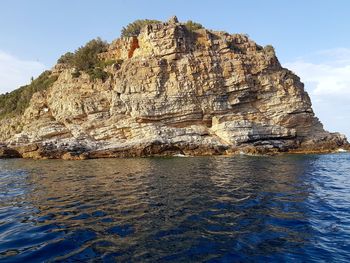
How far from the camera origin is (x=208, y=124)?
150 feet

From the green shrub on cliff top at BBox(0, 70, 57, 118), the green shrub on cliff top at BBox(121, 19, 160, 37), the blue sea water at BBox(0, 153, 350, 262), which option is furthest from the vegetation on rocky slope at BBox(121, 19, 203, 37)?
the blue sea water at BBox(0, 153, 350, 262)

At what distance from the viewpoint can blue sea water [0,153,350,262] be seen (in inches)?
342

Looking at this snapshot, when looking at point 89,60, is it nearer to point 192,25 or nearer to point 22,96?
point 22,96

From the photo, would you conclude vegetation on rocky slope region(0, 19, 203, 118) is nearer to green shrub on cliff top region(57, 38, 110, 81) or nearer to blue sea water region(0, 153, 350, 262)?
green shrub on cliff top region(57, 38, 110, 81)

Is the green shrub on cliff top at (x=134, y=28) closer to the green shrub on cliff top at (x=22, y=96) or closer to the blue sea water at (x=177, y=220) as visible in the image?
the green shrub on cliff top at (x=22, y=96)

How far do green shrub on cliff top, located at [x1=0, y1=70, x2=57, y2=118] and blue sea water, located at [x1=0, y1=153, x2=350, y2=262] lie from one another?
40.2 m

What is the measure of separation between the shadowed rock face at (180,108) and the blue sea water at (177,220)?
71.5 ft

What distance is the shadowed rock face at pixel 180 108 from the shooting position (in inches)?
1667

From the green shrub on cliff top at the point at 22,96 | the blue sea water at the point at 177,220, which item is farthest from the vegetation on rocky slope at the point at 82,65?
the blue sea water at the point at 177,220

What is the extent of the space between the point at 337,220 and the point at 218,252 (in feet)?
17.9

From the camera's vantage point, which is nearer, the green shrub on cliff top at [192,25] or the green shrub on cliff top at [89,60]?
the green shrub on cliff top at [89,60]

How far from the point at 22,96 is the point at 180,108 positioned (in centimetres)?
3300

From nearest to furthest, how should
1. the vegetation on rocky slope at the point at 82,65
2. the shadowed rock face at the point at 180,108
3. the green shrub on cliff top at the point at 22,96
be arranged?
the shadowed rock face at the point at 180,108, the vegetation on rocky slope at the point at 82,65, the green shrub on cliff top at the point at 22,96

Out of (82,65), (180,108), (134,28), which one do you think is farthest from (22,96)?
(180,108)
